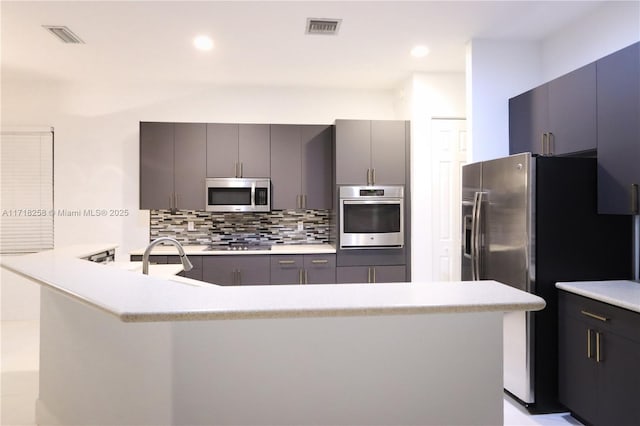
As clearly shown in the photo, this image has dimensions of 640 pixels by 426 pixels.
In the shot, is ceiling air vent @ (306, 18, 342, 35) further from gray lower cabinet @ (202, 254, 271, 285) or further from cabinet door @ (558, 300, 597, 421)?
cabinet door @ (558, 300, 597, 421)

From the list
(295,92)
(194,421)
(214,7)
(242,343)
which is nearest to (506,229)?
(242,343)

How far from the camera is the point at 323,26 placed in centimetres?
313

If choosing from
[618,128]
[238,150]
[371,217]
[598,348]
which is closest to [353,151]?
[371,217]

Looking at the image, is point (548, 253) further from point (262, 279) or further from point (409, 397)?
point (262, 279)

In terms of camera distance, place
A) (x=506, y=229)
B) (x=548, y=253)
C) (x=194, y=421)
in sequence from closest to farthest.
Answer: (x=194, y=421) < (x=548, y=253) < (x=506, y=229)

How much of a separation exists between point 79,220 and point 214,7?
10.0 feet

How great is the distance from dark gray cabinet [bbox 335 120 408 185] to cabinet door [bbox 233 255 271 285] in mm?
1122

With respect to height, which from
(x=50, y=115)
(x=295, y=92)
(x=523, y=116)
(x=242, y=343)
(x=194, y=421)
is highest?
(x=295, y=92)

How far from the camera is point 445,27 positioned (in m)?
3.16

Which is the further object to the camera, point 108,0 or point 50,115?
point 50,115

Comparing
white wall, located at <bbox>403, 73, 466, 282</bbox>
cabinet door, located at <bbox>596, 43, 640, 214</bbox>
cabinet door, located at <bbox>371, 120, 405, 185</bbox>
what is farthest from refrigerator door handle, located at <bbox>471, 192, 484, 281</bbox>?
cabinet door, located at <bbox>371, 120, 405, 185</bbox>

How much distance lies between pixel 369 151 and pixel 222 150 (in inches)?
60.6

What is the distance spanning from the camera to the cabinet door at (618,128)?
2.28 m

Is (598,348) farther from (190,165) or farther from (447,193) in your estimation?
(190,165)
